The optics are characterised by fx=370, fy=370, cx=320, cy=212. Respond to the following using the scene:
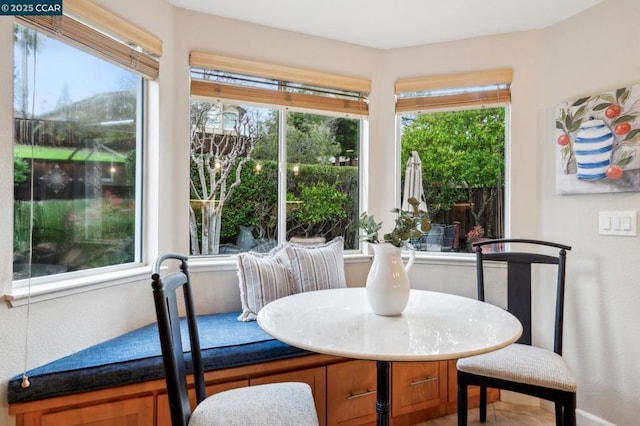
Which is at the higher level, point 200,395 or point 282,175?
point 282,175

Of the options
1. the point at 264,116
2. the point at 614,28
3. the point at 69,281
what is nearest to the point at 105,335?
the point at 69,281

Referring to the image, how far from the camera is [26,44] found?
1575 mm

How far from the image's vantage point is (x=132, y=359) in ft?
5.21

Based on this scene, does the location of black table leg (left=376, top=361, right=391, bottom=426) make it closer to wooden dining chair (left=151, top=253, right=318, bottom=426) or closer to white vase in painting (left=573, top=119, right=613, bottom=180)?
wooden dining chair (left=151, top=253, right=318, bottom=426)

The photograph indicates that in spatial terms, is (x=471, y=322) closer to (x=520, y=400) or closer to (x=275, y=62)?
(x=520, y=400)

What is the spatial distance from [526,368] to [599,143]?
131cm

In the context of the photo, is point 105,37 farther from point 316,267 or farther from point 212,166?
point 316,267

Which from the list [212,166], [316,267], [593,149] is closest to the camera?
[593,149]

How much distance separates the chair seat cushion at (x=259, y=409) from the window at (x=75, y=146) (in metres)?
1.00

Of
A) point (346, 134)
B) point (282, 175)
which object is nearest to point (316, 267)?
point (282, 175)

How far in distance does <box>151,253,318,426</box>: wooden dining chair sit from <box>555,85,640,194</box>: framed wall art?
1933 millimetres

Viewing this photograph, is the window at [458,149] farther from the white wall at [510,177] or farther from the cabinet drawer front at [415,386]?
the cabinet drawer front at [415,386]

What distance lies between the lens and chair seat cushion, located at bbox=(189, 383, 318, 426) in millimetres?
1233

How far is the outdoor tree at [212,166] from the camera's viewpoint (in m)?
2.42
